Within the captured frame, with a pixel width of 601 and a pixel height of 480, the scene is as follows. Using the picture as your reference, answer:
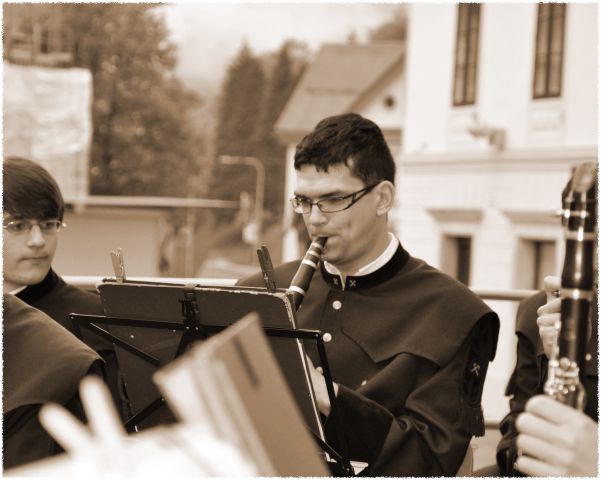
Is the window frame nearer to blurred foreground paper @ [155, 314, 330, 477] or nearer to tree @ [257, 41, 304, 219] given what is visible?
blurred foreground paper @ [155, 314, 330, 477]

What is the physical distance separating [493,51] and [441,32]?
1.73 meters

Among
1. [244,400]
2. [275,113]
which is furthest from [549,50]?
[275,113]

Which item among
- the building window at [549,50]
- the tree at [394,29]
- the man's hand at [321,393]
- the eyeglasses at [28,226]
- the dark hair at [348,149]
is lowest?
the man's hand at [321,393]

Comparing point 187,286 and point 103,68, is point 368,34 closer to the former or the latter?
point 103,68

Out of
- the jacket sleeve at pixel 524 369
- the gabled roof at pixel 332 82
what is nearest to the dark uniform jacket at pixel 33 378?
the jacket sleeve at pixel 524 369

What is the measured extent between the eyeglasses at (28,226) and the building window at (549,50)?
14.6 m

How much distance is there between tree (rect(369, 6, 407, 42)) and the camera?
63.7 meters

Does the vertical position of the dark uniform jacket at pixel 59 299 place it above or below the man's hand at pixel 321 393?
above

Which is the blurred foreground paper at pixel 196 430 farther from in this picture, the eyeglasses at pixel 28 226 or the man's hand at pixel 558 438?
the eyeglasses at pixel 28 226

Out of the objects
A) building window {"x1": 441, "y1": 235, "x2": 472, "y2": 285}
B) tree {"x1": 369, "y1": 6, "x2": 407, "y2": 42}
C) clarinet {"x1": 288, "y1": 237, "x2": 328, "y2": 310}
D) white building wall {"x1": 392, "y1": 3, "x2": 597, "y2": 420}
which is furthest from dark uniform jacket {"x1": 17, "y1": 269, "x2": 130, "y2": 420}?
tree {"x1": 369, "y1": 6, "x2": 407, "y2": 42}

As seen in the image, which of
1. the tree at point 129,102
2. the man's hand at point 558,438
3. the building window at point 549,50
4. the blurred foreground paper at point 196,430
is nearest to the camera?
the blurred foreground paper at point 196,430

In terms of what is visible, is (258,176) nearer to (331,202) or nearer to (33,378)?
(331,202)

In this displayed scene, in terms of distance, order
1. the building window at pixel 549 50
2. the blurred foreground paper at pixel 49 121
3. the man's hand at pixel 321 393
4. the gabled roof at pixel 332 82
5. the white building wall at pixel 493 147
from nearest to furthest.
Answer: the man's hand at pixel 321 393, the white building wall at pixel 493 147, the building window at pixel 549 50, the blurred foreground paper at pixel 49 121, the gabled roof at pixel 332 82

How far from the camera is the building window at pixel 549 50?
16438mm
